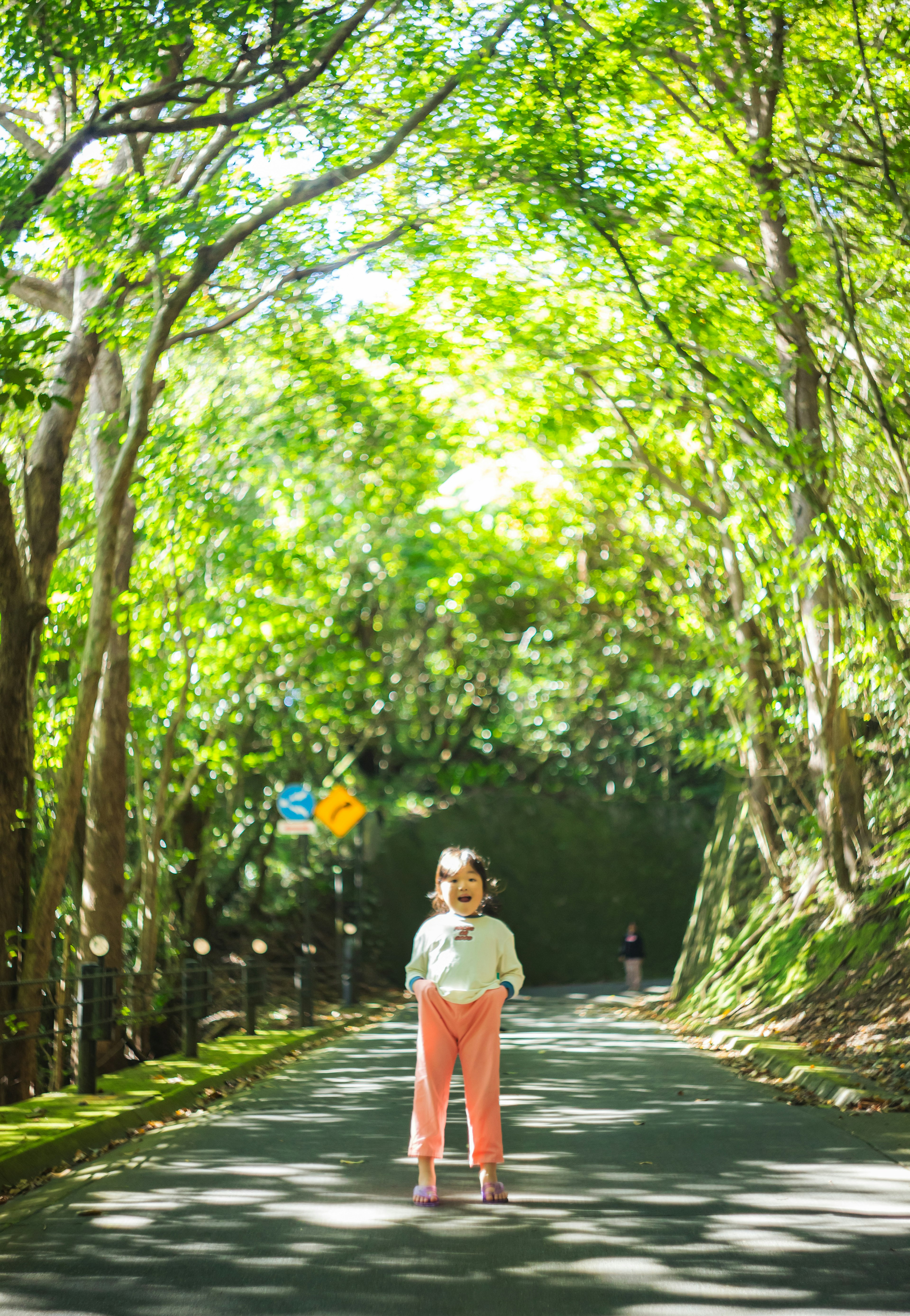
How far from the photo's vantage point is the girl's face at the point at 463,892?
23.2 feet

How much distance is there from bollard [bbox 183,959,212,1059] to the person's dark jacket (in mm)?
14307

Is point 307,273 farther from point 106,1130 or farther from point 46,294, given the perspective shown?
point 106,1130

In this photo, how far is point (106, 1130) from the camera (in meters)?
9.44

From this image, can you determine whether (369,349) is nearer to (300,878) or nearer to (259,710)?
(259,710)

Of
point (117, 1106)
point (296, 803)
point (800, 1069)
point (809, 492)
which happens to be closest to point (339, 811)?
point (296, 803)

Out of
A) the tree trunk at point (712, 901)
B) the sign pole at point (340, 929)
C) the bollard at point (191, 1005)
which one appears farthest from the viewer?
the sign pole at point (340, 929)

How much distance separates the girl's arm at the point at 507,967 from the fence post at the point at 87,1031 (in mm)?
4869

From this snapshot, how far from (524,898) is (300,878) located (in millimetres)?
6795

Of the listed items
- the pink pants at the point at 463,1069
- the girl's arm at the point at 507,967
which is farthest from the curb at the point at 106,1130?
the girl's arm at the point at 507,967

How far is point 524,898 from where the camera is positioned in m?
34.1

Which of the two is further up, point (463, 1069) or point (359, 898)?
point (359, 898)

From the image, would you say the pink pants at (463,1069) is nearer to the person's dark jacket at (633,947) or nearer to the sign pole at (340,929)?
the sign pole at (340,929)

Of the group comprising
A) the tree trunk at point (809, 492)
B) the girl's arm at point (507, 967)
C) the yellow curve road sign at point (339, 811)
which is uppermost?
the tree trunk at point (809, 492)

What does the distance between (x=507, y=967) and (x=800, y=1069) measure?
5739mm
